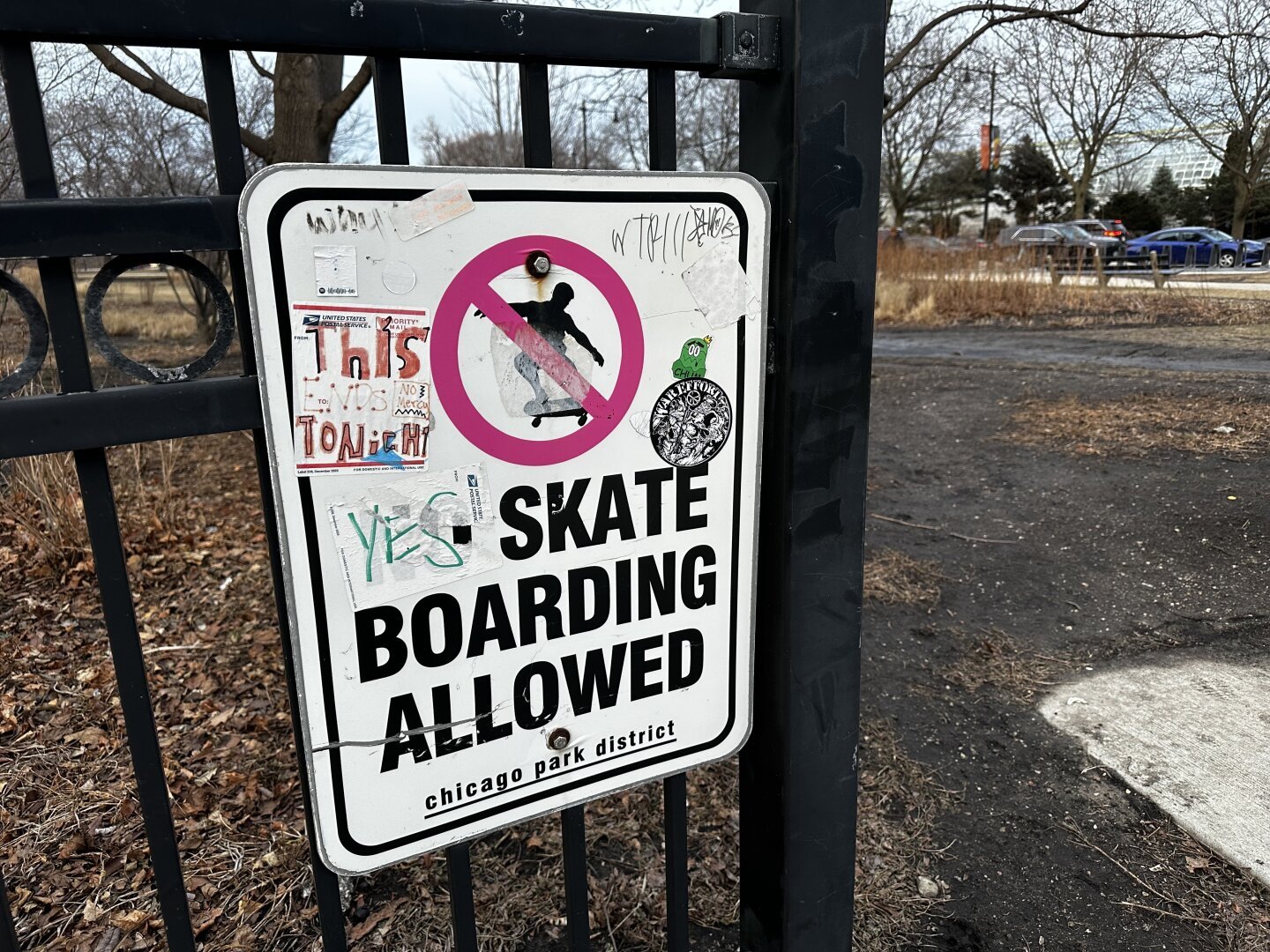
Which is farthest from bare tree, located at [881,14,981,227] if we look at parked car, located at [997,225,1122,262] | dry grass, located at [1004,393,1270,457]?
dry grass, located at [1004,393,1270,457]

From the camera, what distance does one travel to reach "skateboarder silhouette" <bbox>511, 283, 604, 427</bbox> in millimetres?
1199

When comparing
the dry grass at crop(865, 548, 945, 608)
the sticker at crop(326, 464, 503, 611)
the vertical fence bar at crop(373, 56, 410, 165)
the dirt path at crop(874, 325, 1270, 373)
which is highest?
the vertical fence bar at crop(373, 56, 410, 165)

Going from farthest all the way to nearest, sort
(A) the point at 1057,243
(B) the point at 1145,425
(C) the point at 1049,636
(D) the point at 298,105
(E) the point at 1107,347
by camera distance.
→ (A) the point at 1057,243
(E) the point at 1107,347
(D) the point at 298,105
(B) the point at 1145,425
(C) the point at 1049,636

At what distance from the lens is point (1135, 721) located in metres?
2.79

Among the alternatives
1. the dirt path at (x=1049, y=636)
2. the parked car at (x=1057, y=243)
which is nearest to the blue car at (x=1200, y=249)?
the parked car at (x=1057, y=243)

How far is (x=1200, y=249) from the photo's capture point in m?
25.9

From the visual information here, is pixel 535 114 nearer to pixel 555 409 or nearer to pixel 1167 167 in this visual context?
pixel 555 409

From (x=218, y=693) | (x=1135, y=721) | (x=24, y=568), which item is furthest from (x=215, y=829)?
(x=1135, y=721)

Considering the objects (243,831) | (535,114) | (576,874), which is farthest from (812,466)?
(243,831)

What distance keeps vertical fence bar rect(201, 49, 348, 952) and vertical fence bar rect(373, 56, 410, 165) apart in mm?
175

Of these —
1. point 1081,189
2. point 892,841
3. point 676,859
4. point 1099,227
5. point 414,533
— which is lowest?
point 892,841

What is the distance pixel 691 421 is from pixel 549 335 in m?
0.28

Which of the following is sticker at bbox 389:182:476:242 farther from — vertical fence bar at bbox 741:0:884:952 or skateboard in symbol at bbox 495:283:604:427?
vertical fence bar at bbox 741:0:884:952

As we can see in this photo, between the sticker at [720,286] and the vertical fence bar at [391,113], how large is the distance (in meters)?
0.44
